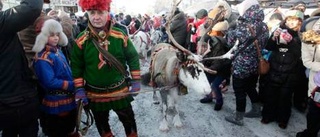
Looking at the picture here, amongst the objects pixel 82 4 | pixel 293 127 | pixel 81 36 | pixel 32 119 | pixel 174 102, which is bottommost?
pixel 293 127

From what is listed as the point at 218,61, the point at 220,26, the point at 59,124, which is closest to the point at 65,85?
the point at 59,124

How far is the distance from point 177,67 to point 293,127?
2.26 metres

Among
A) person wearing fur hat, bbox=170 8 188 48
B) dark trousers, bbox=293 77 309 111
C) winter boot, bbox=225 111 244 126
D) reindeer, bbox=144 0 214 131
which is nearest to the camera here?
reindeer, bbox=144 0 214 131

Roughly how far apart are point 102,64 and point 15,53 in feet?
2.62

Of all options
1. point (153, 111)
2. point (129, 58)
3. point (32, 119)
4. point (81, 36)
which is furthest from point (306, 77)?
point (32, 119)

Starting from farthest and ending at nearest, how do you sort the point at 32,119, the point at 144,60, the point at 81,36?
the point at 144,60 < the point at 81,36 < the point at 32,119

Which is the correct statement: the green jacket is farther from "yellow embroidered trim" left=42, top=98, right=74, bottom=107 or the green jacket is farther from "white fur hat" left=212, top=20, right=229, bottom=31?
"white fur hat" left=212, top=20, right=229, bottom=31

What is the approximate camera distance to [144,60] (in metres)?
9.68

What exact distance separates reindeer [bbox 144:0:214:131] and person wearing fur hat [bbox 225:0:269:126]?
0.83m

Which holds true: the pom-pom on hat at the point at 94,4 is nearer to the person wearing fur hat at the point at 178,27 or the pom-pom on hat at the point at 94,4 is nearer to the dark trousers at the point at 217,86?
the dark trousers at the point at 217,86

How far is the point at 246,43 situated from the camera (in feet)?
13.1

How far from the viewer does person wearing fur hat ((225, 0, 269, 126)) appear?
3957 mm

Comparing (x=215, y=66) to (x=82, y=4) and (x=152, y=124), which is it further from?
(x=82, y=4)

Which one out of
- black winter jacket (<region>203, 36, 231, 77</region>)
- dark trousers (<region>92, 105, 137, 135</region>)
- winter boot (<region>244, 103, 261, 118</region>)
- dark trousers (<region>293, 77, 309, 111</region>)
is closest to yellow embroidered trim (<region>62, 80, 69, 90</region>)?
dark trousers (<region>92, 105, 137, 135</region>)
